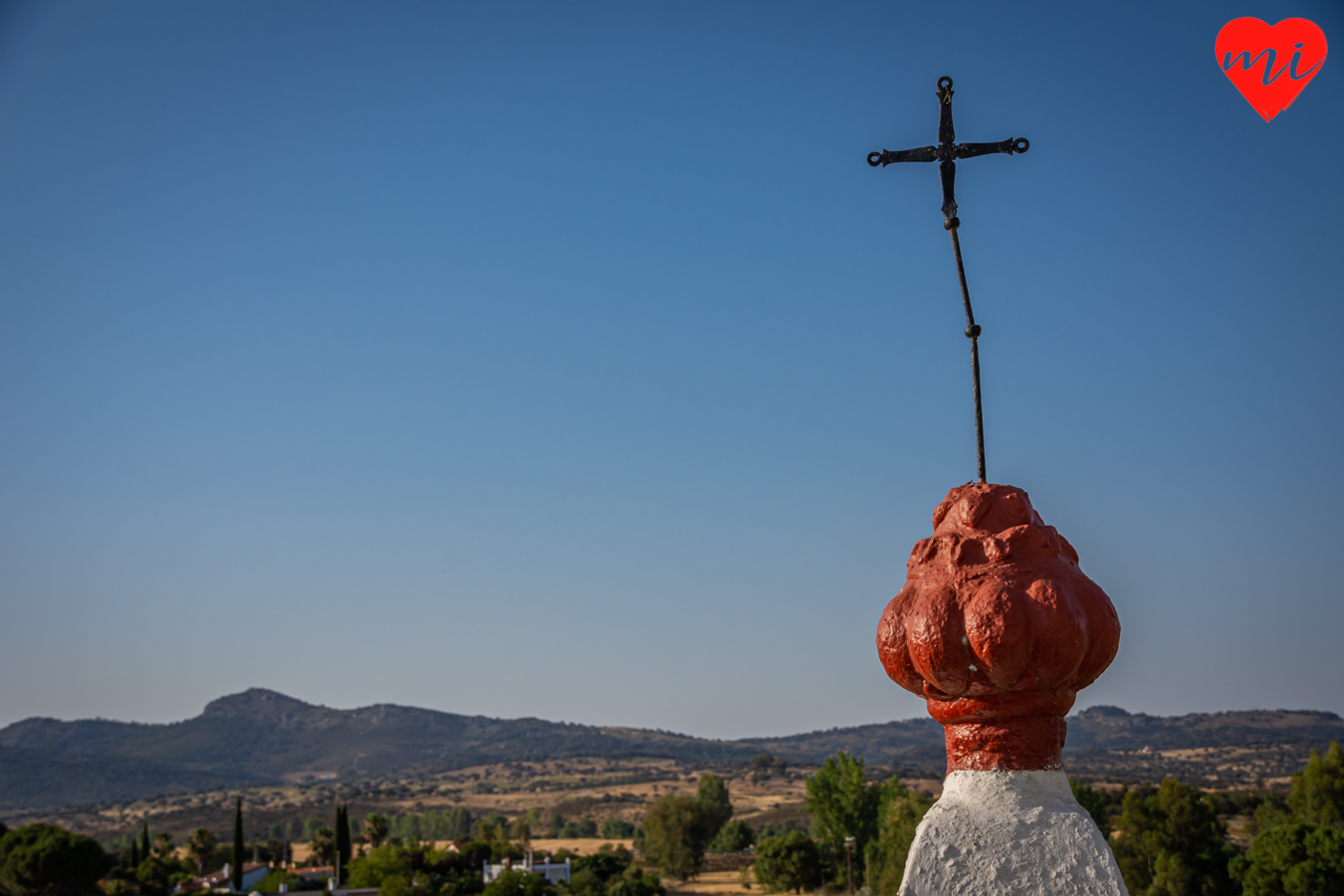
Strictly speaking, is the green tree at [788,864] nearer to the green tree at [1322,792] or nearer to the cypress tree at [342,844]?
the cypress tree at [342,844]

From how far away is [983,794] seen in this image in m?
5.20

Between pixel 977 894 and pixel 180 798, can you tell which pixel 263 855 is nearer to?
pixel 977 894

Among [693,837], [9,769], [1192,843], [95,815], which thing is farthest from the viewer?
[9,769]

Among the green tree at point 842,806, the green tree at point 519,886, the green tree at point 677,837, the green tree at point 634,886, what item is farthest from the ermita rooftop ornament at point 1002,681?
the green tree at point 677,837

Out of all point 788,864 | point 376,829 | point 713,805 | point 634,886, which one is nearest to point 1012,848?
point 634,886

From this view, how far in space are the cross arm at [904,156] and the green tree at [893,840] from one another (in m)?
37.4

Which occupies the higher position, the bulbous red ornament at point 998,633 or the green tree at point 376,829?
the bulbous red ornament at point 998,633

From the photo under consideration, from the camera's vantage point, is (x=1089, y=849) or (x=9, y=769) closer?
(x=1089, y=849)

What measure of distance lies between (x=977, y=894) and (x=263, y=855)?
71.6 m

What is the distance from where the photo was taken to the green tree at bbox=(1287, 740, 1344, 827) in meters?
39.3

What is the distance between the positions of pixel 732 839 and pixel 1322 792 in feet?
120

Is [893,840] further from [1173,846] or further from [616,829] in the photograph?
[616,829]

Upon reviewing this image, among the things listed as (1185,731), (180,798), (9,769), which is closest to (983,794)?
(180,798)

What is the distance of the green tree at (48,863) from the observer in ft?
132
